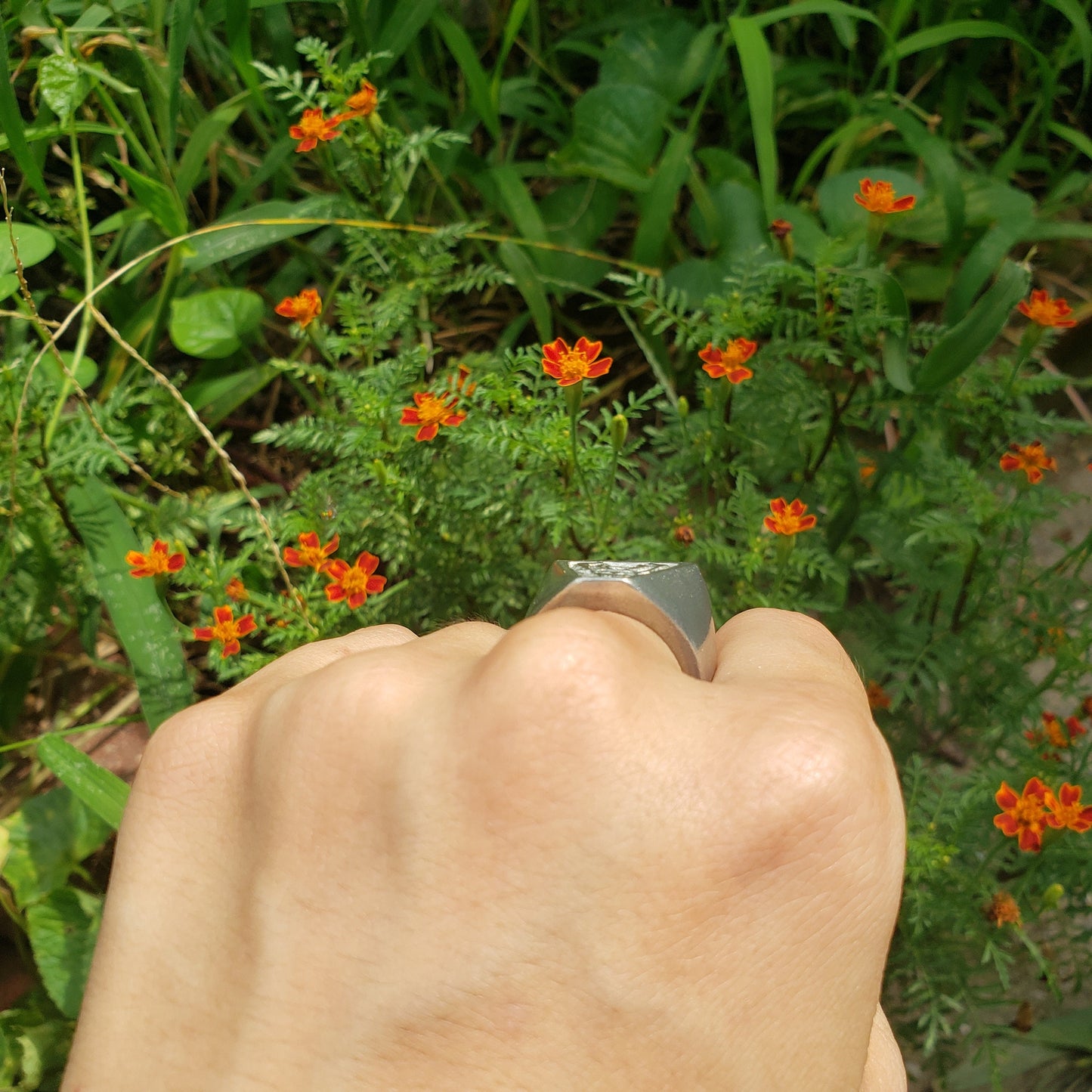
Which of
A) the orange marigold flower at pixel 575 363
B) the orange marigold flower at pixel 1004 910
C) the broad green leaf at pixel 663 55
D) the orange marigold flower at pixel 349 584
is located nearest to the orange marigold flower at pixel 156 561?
the orange marigold flower at pixel 349 584

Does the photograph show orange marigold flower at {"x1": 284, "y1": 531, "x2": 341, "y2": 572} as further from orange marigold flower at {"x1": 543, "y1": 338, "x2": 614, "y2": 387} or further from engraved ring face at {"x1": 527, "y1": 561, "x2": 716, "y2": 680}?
engraved ring face at {"x1": 527, "y1": 561, "x2": 716, "y2": 680}

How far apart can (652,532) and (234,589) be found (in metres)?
0.65

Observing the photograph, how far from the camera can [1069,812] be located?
1.23 m

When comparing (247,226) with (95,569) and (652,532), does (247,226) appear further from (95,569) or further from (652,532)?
(652,532)

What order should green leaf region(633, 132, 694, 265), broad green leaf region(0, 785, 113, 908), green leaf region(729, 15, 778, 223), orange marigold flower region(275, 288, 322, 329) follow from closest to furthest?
1. orange marigold flower region(275, 288, 322, 329)
2. broad green leaf region(0, 785, 113, 908)
3. green leaf region(729, 15, 778, 223)
4. green leaf region(633, 132, 694, 265)

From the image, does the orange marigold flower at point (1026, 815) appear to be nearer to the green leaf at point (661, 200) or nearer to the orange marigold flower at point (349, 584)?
the orange marigold flower at point (349, 584)

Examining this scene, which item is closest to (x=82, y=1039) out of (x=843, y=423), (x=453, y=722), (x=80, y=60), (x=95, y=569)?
(x=453, y=722)

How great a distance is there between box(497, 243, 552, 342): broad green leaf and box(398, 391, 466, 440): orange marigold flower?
0.56m

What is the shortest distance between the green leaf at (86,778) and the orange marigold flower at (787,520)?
97 cm

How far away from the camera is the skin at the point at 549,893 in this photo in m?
0.62

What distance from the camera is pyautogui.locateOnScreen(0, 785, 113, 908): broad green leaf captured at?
59.7 inches

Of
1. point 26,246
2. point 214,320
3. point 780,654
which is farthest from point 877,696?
→ point 26,246

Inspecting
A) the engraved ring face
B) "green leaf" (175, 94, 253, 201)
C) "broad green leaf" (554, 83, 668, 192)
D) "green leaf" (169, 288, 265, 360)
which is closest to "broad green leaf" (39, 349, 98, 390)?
"green leaf" (169, 288, 265, 360)

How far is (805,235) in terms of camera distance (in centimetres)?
174
